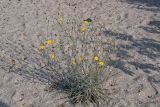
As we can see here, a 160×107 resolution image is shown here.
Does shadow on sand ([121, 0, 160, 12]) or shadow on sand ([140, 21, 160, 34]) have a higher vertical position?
shadow on sand ([121, 0, 160, 12])

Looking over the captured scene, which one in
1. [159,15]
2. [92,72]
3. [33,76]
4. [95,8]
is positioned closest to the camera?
[92,72]

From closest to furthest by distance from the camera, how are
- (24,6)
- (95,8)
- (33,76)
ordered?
(33,76), (95,8), (24,6)

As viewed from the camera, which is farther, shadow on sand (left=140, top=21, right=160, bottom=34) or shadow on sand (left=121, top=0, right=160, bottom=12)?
shadow on sand (left=121, top=0, right=160, bottom=12)

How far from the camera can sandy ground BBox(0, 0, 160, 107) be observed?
4000 millimetres

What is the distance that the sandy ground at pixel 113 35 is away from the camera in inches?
157

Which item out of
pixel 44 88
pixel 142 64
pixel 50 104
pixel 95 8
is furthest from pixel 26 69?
Answer: pixel 95 8

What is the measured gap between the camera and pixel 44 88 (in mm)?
4180

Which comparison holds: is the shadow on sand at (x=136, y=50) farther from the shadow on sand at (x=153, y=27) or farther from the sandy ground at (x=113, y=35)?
the shadow on sand at (x=153, y=27)

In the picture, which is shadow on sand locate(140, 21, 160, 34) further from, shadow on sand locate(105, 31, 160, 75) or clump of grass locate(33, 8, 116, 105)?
clump of grass locate(33, 8, 116, 105)

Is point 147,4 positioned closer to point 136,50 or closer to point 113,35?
point 113,35

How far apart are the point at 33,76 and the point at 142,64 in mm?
1379

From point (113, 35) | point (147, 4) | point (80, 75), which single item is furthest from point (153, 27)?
point (80, 75)

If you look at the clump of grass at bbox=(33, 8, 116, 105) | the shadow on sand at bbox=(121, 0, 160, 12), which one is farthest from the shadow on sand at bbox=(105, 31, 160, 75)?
the shadow on sand at bbox=(121, 0, 160, 12)

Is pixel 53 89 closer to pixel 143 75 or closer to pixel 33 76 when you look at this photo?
pixel 33 76
